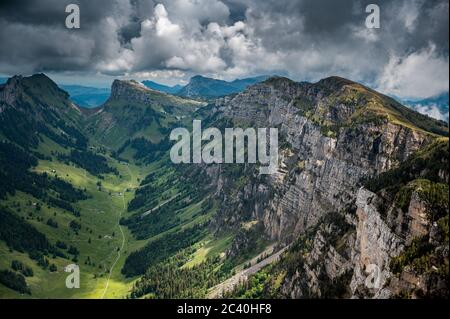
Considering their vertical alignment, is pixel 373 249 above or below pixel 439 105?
below

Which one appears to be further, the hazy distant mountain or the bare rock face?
the bare rock face

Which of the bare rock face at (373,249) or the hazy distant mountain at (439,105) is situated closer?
the hazy distant mountain at (439,105)

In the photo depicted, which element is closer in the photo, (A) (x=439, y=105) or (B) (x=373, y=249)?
(A) (x=439, y=105)

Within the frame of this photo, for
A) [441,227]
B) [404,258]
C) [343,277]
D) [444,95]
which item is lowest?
[343,277]

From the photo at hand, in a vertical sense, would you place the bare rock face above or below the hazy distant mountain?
below

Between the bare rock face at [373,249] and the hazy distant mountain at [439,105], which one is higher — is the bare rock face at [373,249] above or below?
below
